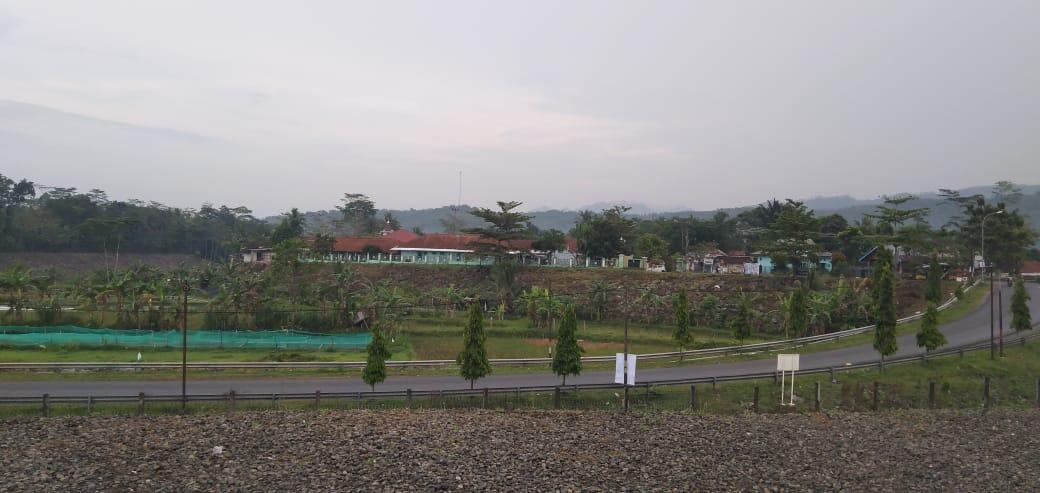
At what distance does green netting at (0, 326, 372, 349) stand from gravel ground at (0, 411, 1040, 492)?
14.6 m

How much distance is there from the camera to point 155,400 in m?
22.2

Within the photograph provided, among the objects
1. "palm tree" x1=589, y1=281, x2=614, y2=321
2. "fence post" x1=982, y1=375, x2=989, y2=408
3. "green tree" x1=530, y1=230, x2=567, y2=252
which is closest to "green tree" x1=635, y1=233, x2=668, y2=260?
"green tree" x1=530, y1=230, x2=567, y2=252

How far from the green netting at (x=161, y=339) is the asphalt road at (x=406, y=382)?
27.0 feet

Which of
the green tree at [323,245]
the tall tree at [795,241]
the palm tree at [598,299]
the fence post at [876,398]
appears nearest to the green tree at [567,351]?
the fence post at [876,398]

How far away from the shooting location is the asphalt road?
25062 millimetres

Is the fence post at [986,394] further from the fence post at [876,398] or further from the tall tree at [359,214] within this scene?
the tall tree at [359,214]

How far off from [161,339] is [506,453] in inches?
1017

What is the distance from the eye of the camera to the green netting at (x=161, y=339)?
3475 cm

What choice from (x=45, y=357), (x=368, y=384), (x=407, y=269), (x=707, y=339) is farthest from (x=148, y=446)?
(x=407, y=269)

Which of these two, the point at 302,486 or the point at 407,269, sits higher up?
the point at 407,269

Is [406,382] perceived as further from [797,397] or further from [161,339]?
[161,339]

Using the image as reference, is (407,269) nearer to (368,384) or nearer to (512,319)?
(512,319)

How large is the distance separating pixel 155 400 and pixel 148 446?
12.1 ft

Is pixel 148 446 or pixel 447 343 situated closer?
pixel 148 446
